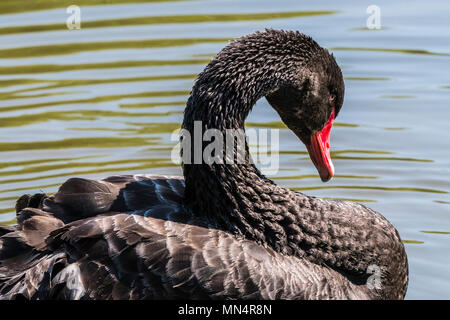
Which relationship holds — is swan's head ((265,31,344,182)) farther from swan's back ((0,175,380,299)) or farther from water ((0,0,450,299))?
water ((0,0,450,299))

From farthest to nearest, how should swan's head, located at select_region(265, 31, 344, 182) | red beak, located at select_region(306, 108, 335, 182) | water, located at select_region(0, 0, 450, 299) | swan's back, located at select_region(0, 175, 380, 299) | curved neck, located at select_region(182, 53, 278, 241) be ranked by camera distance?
water, located at select_region(0, 0, 450, 299), red beak, located at select_region(306, 108, 335, 182), swan's head, located at select_region(265, 31, 344, 182), curved neck, located at select_region(182, 53, 278, 241), swan's back, located at select_region(0, 175, 380, 299)

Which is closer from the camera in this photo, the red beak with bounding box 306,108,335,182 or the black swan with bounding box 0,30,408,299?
the black swan with bounding box 0,30,408,299

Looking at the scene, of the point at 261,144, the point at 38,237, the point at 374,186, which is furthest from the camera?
the point at 261,144

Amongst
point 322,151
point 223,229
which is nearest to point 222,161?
point 223,229

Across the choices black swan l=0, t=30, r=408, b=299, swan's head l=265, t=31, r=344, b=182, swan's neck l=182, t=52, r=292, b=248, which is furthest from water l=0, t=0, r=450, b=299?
swan's neck l=182, t=52, r=292, b=248

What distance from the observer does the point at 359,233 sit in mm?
5719

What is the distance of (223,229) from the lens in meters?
5.38

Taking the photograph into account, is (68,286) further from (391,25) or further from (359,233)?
(391,25)

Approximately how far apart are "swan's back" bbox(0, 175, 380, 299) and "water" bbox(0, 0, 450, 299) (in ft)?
4.14

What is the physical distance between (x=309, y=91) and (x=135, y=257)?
1515 mm

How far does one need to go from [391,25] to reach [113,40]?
114 inches

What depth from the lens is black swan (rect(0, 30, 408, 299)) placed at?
200 inches

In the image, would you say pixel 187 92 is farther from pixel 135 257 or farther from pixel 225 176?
pixel 135 257
